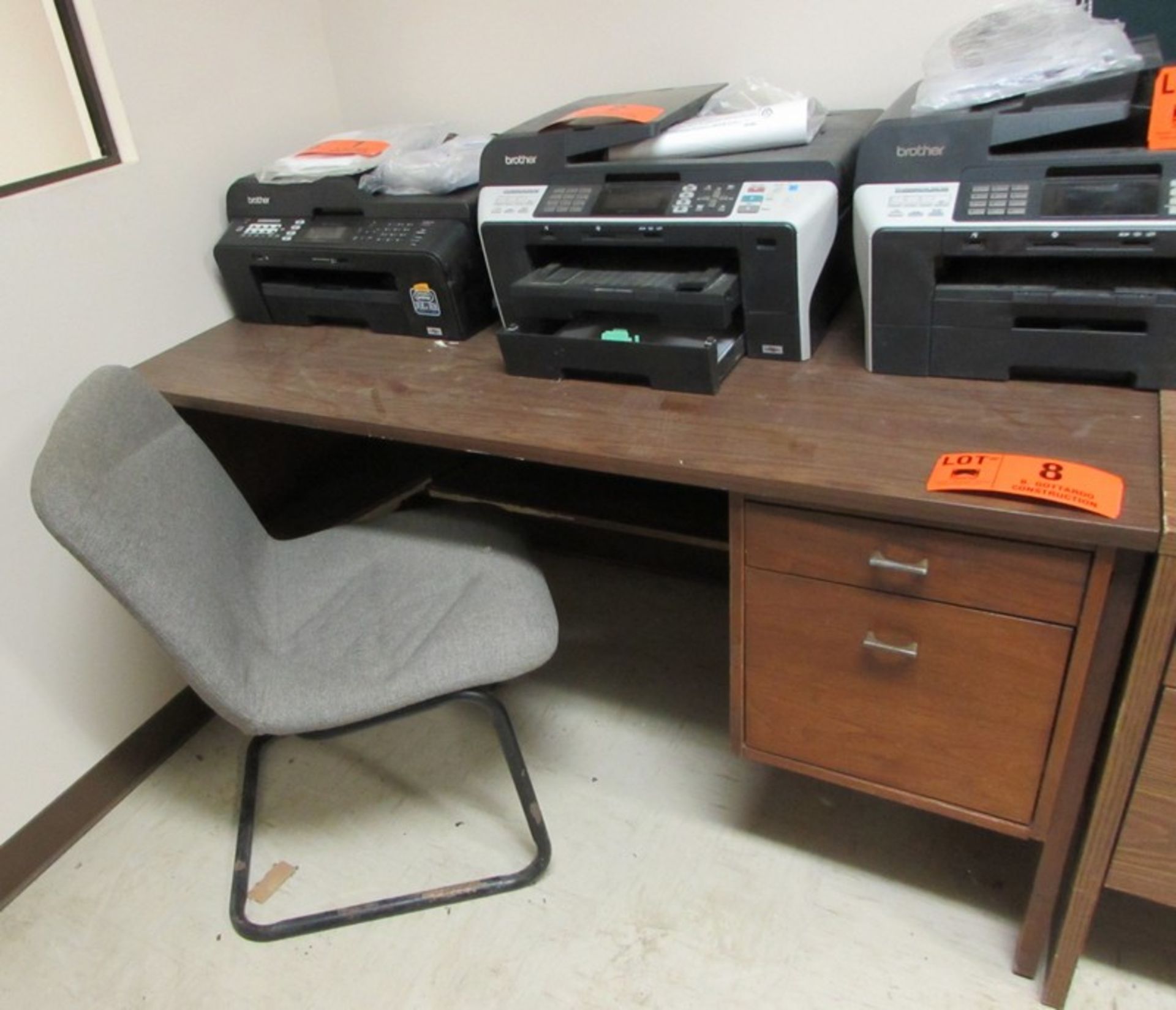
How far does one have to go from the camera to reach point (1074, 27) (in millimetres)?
1144

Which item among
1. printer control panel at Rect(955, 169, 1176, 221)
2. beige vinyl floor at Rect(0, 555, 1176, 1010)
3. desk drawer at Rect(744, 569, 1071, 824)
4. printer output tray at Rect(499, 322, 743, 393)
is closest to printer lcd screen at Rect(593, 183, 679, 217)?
printer output tray at Rect(499, 322, 743, 393)

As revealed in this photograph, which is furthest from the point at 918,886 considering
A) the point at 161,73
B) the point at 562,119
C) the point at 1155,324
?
the point at 161,73

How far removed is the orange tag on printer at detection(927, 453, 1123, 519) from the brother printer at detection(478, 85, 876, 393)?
1.12 ft

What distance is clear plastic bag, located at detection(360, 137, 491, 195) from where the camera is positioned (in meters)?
1.52

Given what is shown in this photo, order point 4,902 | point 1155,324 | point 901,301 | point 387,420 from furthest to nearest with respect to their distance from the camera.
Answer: point 4,902, point 387,420, point 901,301, point 1155,324

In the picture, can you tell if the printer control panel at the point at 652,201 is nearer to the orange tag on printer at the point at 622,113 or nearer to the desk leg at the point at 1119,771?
the orange tag on printer at the point at 622,113

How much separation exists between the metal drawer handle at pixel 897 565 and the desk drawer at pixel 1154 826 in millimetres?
265

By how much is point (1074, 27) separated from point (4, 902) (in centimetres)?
209

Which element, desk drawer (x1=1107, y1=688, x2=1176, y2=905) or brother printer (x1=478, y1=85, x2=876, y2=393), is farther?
brother printer (x1=478, y1=85, x2=876, y2=393)

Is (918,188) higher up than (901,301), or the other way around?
(918,188)

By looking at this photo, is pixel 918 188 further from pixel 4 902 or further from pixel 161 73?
pixel 4 902

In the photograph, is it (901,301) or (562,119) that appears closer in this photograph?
(901,301)

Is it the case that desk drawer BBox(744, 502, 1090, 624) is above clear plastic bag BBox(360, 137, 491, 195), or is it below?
below

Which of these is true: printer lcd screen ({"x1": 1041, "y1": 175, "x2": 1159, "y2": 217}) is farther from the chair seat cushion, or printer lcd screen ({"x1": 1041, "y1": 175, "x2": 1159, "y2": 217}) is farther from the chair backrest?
the chair backrest
